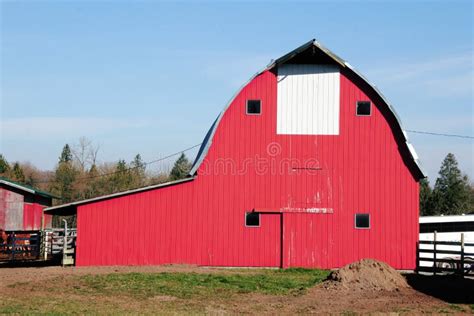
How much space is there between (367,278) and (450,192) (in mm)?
60020

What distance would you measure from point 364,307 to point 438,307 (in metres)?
1.78

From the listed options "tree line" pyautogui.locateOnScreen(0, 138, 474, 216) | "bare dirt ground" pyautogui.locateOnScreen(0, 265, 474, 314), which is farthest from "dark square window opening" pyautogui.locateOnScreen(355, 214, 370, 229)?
"tree line" pyautogui.locateOnScreen(0, 138, 474, 216)

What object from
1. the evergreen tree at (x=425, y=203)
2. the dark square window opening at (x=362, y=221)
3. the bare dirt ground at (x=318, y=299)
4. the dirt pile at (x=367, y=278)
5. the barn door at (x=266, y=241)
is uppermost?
the evergreen tree at (x=425, y=203)

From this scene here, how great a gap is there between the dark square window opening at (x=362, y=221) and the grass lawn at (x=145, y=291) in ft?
10.9

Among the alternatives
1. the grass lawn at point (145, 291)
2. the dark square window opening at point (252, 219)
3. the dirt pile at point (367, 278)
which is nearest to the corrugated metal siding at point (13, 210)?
the dark square window opening at point (252, 219)

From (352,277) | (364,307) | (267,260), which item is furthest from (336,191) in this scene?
(364,307)

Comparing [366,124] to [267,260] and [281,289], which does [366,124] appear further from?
[281,289]

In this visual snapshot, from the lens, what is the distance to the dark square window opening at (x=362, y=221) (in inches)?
1070

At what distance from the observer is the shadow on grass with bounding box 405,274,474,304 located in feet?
60.6

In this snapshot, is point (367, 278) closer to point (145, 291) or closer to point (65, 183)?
point (145, 291)

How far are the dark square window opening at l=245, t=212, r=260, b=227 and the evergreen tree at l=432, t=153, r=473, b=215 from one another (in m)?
53.4

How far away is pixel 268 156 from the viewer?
89.7ft

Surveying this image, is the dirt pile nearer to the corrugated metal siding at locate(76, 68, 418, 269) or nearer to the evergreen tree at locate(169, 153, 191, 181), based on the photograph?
the corrugated metal siding at locate(76, 68, 418, 269)

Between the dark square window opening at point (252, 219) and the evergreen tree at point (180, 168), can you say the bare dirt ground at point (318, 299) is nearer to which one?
the dark square window opening at point (252, 219)
